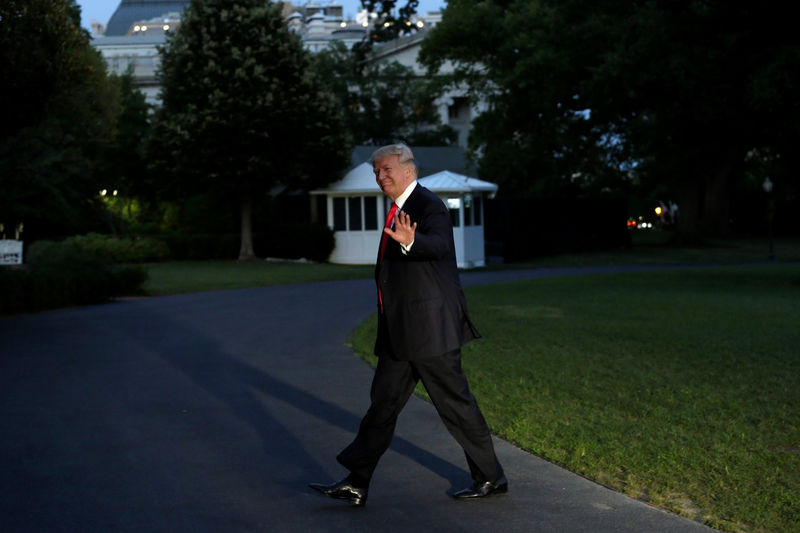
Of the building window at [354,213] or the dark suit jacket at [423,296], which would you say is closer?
the dark suit jacket at [423,296]

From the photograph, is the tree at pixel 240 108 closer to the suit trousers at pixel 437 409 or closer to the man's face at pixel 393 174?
the man's face at pixel 393 174

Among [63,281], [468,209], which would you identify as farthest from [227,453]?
[468,209]

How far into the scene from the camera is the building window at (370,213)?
3847 cm

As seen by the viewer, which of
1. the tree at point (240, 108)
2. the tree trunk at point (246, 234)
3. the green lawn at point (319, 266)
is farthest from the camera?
the tree trunk at point (246, 234)

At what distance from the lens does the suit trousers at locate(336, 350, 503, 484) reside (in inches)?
223

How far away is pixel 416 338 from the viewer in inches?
220

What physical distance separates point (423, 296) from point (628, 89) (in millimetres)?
19659

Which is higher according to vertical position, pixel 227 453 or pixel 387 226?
pixel 387 226

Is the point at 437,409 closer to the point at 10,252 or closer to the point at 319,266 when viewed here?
the point at 319,266

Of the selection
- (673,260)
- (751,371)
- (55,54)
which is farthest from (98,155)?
(751,371)

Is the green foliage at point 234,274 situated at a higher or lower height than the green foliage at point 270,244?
lower

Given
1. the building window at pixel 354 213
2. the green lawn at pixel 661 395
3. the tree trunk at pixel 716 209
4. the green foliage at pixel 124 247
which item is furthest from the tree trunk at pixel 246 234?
the green lawn at pixel 661 395

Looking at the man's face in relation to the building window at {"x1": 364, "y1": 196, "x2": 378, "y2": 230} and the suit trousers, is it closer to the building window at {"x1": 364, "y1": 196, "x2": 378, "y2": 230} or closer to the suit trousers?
the suit trousers

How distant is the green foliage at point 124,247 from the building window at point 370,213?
286 inches
